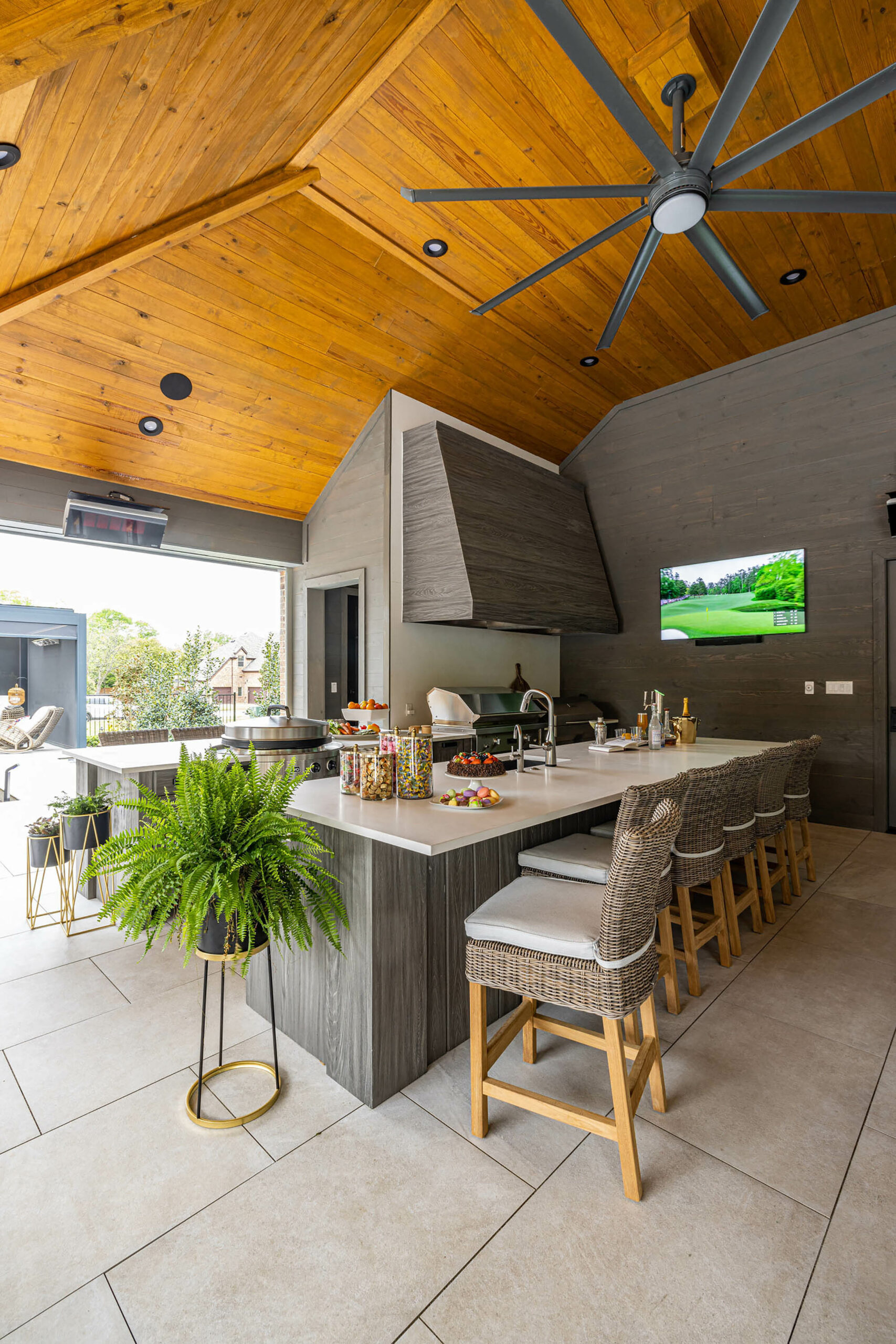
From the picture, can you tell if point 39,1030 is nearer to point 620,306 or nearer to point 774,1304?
point 774,1304

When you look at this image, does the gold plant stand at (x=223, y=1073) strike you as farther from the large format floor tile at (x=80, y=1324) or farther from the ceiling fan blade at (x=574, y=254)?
the ceiling fan blade at (x=574, y=254)

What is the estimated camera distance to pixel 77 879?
332 cm

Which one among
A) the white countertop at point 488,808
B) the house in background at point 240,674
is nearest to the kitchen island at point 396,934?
the white countertop at point 488,808

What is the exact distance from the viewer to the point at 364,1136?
1.61m

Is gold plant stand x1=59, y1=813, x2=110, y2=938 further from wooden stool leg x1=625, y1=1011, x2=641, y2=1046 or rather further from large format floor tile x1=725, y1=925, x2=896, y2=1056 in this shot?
large format floor tile x1=725, y1=925, x2=896, y2=1056

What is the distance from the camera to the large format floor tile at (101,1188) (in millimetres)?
1255

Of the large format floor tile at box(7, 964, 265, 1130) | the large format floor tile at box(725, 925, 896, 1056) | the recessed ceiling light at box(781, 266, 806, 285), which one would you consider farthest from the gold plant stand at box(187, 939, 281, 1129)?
the recessed ceiling light at box(781, 266, 806, 285)

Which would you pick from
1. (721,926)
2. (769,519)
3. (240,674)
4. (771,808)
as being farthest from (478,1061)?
(240,674)

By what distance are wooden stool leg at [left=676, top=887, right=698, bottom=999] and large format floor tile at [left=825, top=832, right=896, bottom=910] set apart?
5.08 feet

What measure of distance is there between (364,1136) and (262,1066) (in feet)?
1.42

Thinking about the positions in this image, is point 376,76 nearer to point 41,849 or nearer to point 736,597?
point 41,849

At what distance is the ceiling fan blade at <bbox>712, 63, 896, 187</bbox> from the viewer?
168 cm

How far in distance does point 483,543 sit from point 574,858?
131 inches

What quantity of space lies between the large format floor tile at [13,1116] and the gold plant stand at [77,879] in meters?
1.02
